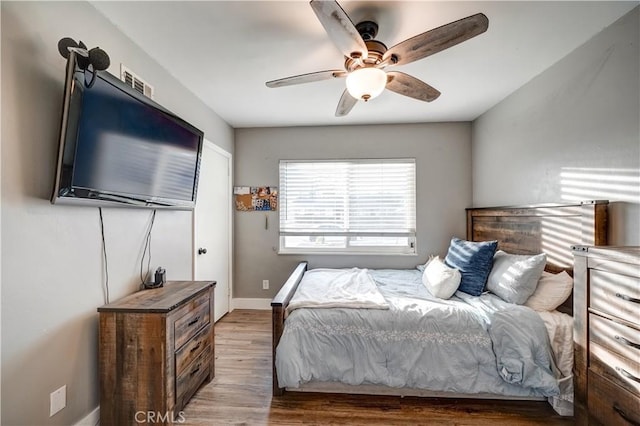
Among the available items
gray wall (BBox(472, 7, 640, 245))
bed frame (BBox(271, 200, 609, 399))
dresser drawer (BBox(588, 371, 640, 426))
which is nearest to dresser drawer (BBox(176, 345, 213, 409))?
bed frame (BBox(271, 200, 609, 399))

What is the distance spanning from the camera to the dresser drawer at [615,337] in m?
1.30

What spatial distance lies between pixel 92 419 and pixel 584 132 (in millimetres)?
3700

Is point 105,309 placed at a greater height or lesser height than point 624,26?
lesser

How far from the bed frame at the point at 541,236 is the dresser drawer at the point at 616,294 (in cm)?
35

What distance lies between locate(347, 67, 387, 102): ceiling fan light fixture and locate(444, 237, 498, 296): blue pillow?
1731 millimetres

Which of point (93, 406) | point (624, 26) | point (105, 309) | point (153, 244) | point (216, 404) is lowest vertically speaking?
point (216, 404)

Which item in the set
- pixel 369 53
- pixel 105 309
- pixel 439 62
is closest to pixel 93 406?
pixel 105 309

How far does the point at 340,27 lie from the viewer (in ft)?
4.60

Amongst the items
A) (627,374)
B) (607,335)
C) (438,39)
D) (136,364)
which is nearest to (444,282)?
A: (607,335)

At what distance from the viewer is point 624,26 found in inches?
68.1

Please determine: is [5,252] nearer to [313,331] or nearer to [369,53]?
[313,331]

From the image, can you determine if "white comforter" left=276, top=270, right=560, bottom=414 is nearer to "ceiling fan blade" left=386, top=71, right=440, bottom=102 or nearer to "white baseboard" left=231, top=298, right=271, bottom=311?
"ceiling fan blade" left=386, top=71, right=440, bottom=102

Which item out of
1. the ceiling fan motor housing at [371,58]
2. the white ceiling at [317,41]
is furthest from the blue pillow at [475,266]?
the ceiling fan motor housing at [371,58]

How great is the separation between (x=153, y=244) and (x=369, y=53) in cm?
208
